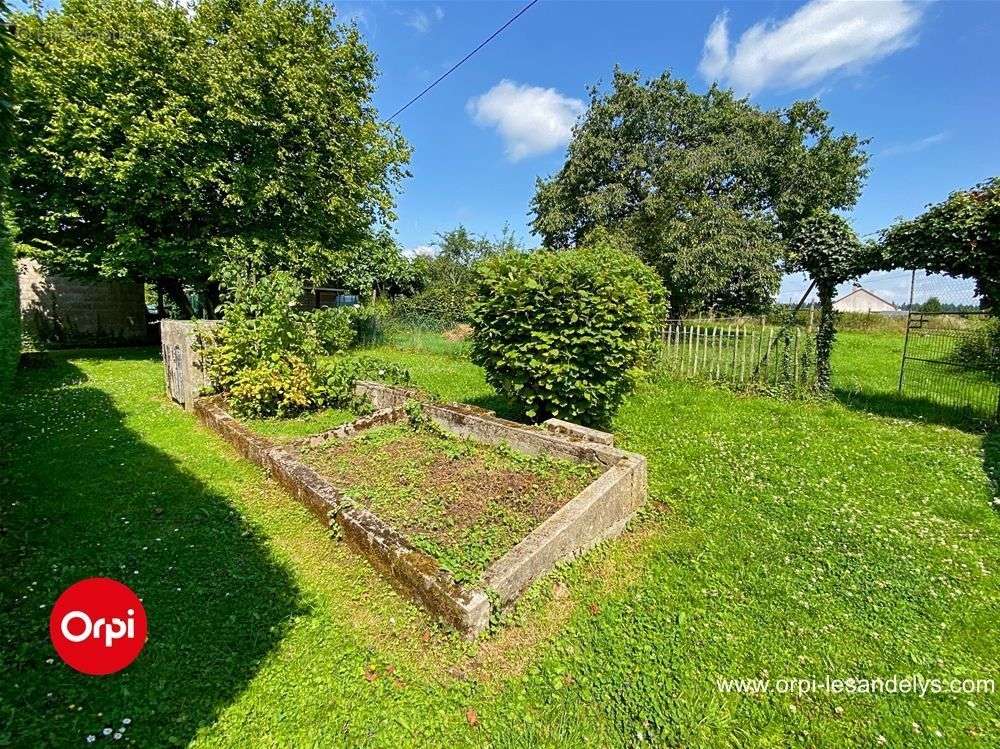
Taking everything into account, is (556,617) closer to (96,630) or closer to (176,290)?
(96,630)

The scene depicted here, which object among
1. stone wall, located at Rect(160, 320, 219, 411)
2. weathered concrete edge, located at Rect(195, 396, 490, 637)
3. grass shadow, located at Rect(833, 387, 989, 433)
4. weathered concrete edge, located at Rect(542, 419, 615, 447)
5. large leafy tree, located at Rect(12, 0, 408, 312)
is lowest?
weathered concrete edge, located at Rect(195, 396, 490, 637)

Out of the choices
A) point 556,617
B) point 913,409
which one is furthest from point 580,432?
point 913,409

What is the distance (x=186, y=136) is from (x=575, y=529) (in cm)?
1137

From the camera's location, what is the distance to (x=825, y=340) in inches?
278

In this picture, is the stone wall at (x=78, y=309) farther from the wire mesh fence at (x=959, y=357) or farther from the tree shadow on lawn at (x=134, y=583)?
the wire mesh fence at (x=959, y=357)

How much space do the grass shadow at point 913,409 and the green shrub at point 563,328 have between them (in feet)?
14.9

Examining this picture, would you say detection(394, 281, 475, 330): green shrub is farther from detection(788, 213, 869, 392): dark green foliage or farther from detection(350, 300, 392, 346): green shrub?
detection(788, 213, 869, 392): dark green foliage

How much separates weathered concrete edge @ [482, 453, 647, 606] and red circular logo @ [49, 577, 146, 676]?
1801 mm

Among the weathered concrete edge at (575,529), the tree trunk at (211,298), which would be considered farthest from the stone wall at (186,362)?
the tree trunk at (211,298)

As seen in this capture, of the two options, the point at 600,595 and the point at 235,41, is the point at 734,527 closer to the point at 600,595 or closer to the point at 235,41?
the point at 600,595

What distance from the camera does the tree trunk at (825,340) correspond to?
23.2 ft

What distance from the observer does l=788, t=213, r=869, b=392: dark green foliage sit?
277 inches

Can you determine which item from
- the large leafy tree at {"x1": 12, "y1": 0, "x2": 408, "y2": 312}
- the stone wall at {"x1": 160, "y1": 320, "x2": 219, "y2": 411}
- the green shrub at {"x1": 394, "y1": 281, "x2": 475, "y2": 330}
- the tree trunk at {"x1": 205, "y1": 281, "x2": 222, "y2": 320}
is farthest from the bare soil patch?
the green shrub at {"x1": 394, "y1": 281, "x2": 475, "y2": 330}

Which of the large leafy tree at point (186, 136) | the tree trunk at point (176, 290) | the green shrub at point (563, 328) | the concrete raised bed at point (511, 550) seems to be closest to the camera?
the concrete raised bed at point (511, 550)
